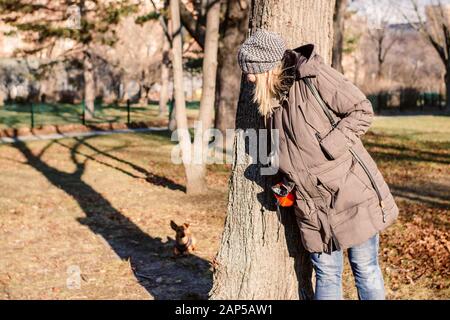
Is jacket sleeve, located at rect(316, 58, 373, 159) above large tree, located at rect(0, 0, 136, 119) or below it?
below

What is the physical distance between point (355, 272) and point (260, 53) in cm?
136

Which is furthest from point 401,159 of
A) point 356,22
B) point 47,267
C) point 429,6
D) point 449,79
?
point 356,22

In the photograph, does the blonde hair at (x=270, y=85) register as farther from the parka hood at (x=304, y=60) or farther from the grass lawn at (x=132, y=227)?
the grass lawn at (x=132, y=227)

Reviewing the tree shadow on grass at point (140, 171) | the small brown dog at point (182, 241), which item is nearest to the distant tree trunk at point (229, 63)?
the tree shadow on grass at point (140, 171)

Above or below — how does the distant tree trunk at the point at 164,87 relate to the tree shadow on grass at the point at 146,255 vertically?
above

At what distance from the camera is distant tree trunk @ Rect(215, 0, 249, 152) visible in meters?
15.7

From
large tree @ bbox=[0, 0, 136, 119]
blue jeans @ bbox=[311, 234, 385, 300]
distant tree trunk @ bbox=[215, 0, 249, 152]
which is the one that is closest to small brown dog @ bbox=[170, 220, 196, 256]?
blue jeans @ bbox=[311, 234, 385, 300]

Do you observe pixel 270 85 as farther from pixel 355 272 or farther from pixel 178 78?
pixel 178 78

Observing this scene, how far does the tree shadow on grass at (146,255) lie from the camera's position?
5367 mm

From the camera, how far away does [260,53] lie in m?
3.18

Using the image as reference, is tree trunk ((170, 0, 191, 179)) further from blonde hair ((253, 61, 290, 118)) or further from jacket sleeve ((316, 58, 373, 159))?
jacket sleeve ((316, 58, 373, 159))

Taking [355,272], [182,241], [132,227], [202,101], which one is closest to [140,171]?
[202,101]

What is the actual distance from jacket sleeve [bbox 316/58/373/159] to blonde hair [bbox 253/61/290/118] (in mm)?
205
